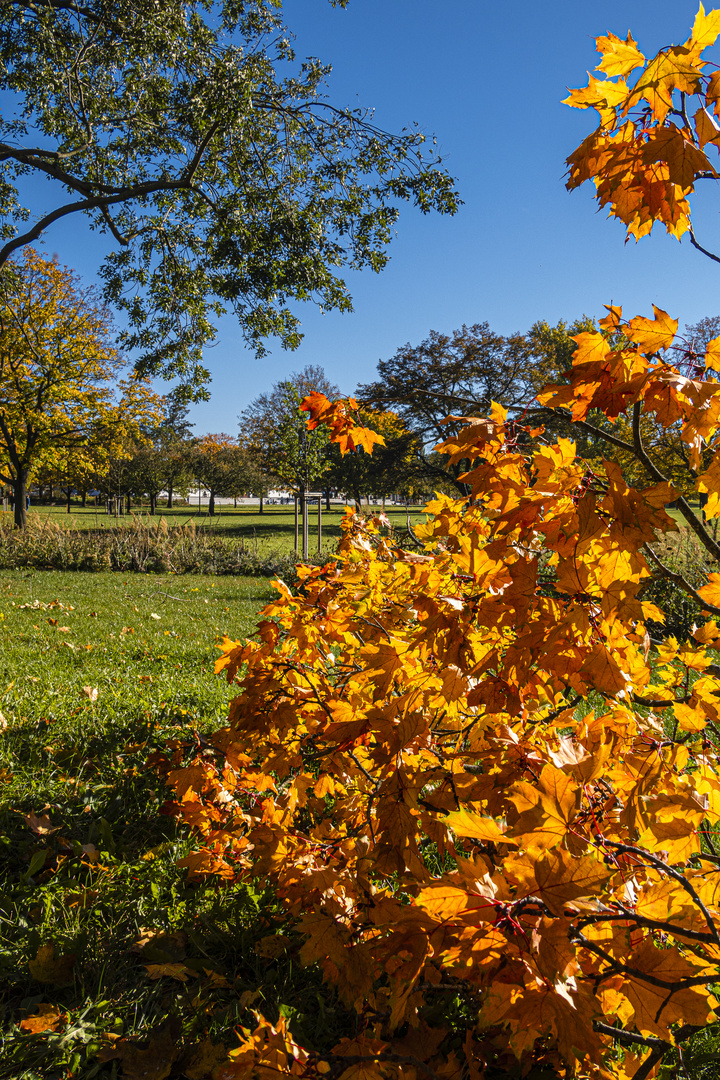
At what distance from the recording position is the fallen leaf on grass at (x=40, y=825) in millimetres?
2537

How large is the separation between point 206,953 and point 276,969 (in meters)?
0.27

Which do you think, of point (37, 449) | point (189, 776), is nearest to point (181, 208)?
point (189, 776)

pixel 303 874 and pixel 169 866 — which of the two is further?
pixel 169 866

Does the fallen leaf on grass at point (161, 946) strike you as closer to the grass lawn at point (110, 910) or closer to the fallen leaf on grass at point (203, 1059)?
the grass lawn at point (110, 910)

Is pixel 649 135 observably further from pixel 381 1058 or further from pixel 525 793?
pixel 381 1058

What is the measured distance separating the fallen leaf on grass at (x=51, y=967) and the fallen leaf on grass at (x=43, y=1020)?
106 millimetres

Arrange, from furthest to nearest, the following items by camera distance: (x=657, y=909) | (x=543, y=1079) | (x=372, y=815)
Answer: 1. (x=372, y=815)
2. (x=543, y=1079)
3. (x=657, y=909)

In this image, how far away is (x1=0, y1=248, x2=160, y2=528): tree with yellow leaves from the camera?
732 inches

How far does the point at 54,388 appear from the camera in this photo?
19031 millimetres

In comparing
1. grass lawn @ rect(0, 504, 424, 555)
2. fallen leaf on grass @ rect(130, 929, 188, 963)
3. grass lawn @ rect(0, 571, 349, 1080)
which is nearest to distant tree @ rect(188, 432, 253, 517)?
grass lawn @ rect(0, 504, 424, 555)

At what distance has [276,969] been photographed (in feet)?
6.50

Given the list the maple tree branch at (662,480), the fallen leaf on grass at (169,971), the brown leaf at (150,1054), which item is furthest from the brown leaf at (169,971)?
the maple tree branch at (662,480)

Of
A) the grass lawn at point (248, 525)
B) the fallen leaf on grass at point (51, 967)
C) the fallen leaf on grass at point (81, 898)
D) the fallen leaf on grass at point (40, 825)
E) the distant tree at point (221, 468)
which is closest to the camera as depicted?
the fallen leaf on grass at point (51, 967)

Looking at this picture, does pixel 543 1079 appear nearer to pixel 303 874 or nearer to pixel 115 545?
pixel 303 874
